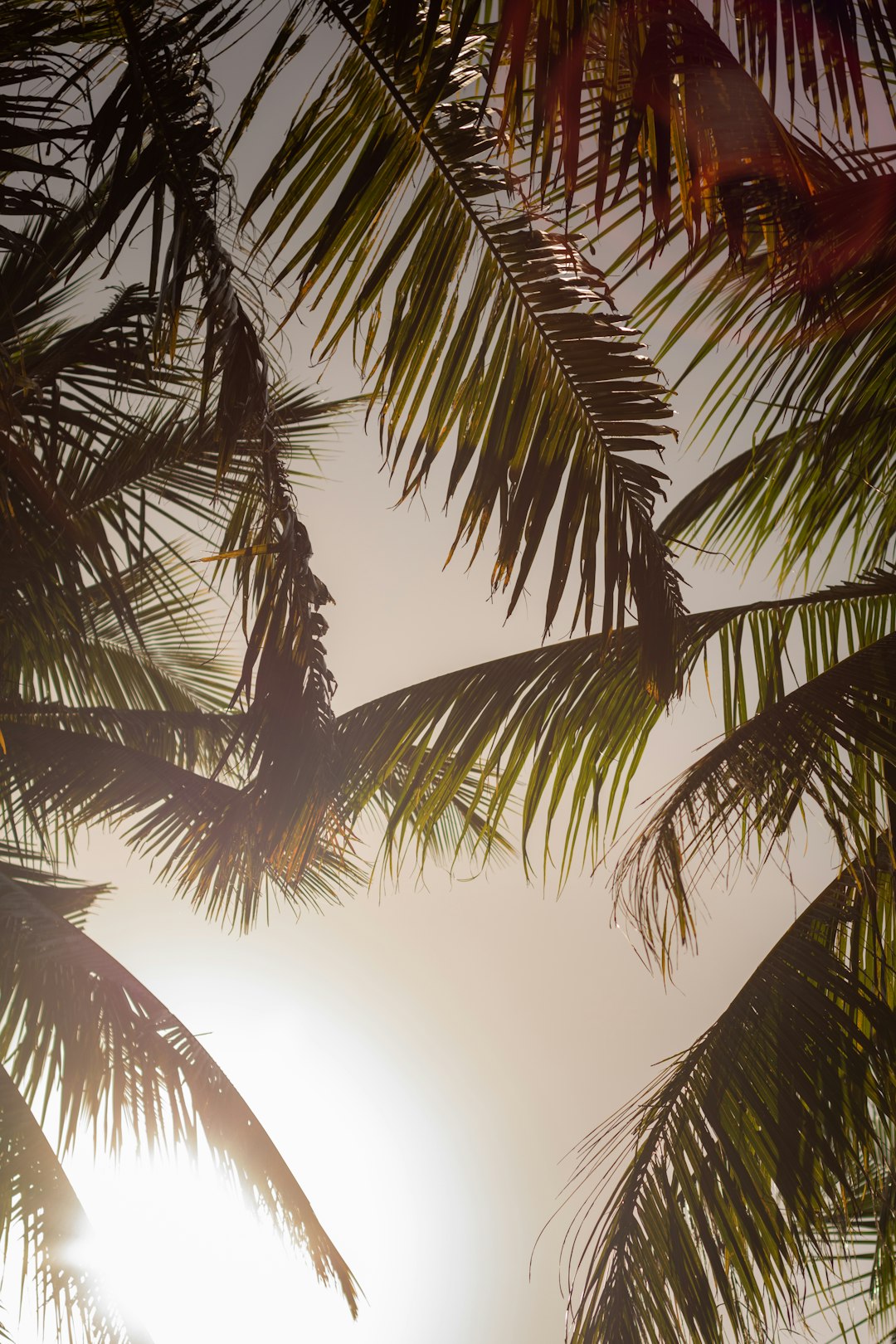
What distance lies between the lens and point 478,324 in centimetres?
147

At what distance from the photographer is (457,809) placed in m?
5.81

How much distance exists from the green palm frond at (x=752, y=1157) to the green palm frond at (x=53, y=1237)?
59.6 inches

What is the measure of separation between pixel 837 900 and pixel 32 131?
256 cm

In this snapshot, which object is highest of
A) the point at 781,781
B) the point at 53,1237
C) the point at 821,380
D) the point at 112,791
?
the point at 821,380

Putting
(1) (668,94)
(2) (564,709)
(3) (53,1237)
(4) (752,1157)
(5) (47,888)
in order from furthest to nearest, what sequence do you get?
(5) (47,888), (3) (53,1237), (2) (564,709), (4) (752,1157), (1) (668,94)

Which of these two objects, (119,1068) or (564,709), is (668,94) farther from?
(119,1068)

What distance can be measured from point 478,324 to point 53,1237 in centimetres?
305

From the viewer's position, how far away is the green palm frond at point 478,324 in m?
1.35

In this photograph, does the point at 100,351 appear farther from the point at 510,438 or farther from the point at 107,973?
the point at 107,973

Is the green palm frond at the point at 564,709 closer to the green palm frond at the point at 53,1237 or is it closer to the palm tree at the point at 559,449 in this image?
the palm tree at the point at 559,449

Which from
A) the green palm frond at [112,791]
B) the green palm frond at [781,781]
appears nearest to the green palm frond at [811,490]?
the green palm frond at [781,781]

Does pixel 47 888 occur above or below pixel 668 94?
below

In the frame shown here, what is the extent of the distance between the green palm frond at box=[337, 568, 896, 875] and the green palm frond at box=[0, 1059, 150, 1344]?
175cm

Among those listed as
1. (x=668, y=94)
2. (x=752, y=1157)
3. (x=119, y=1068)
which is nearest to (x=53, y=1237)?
(x=119, y=1068)
